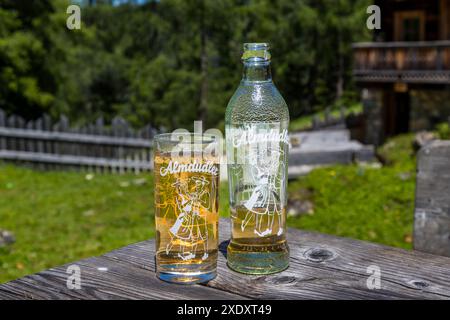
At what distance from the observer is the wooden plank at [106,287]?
1.75 metres

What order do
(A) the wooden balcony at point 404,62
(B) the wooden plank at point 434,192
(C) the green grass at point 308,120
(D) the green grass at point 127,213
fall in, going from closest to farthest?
(B) the wooden plank at point 434,192 < (D) the green grass at point 127,213 < (A) the wooden balcony at point 404,62 < (C) the green grass at point 308,120

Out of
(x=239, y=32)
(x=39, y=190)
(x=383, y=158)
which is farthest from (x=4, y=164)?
(x=239, y=32)

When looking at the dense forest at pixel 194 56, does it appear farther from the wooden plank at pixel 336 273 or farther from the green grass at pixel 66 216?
the wooden plank at pixel 336 273

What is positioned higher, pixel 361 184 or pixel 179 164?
pixel 179 164

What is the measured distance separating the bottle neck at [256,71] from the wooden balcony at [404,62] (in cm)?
1491

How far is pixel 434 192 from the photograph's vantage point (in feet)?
9.65

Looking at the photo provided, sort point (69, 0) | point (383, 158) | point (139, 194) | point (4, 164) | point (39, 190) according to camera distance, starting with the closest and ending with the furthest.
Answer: point (139, 194), point (39, 190), point (383, 158), point (4, 164), point (69, 0)

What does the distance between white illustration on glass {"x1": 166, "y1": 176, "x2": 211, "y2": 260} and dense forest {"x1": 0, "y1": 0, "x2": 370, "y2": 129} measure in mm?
21787

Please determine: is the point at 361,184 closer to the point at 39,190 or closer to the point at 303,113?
the point at 39,190

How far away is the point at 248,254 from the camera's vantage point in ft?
6.43

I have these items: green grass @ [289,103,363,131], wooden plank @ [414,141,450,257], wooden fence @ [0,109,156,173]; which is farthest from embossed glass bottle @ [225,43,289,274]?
green grass @ [289,103,363,131]

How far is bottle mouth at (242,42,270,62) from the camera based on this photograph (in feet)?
6.34

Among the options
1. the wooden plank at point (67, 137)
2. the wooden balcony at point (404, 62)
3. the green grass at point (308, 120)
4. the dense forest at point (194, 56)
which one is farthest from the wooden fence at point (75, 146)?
the dense forest at point (194, 56)

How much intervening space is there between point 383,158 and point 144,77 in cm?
2466
